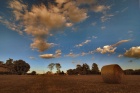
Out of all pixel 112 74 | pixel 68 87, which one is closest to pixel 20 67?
pixel 112 74

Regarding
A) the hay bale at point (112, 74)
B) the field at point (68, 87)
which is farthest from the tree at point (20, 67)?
the hay bale at point (112, 74)

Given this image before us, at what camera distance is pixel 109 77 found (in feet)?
80.9

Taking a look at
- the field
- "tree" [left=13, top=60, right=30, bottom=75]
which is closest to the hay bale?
the field

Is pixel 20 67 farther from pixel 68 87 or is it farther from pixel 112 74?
pixel 68 87

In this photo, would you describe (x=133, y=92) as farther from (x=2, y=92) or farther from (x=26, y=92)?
(x=2, y=92)

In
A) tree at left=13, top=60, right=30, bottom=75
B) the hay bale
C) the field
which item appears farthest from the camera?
tree at left=13, top=60, right=30, bottom=75

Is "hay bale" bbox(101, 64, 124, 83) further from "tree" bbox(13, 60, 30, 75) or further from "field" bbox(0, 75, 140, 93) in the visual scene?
"tree" bbox(13, 60, 30, 75)

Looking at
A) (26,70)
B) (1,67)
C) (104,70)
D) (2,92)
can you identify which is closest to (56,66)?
(26,70)

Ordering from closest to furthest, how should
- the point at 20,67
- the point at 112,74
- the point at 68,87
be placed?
1. the point at 68,87
2. the point at 112,74
3. the point at 20,67

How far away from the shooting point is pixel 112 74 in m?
24.5

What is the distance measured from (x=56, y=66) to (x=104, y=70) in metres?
145

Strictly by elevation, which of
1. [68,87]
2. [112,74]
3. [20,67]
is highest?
[20,67]

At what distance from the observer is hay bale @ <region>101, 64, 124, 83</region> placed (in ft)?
80.0

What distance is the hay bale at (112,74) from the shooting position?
2439 cm
